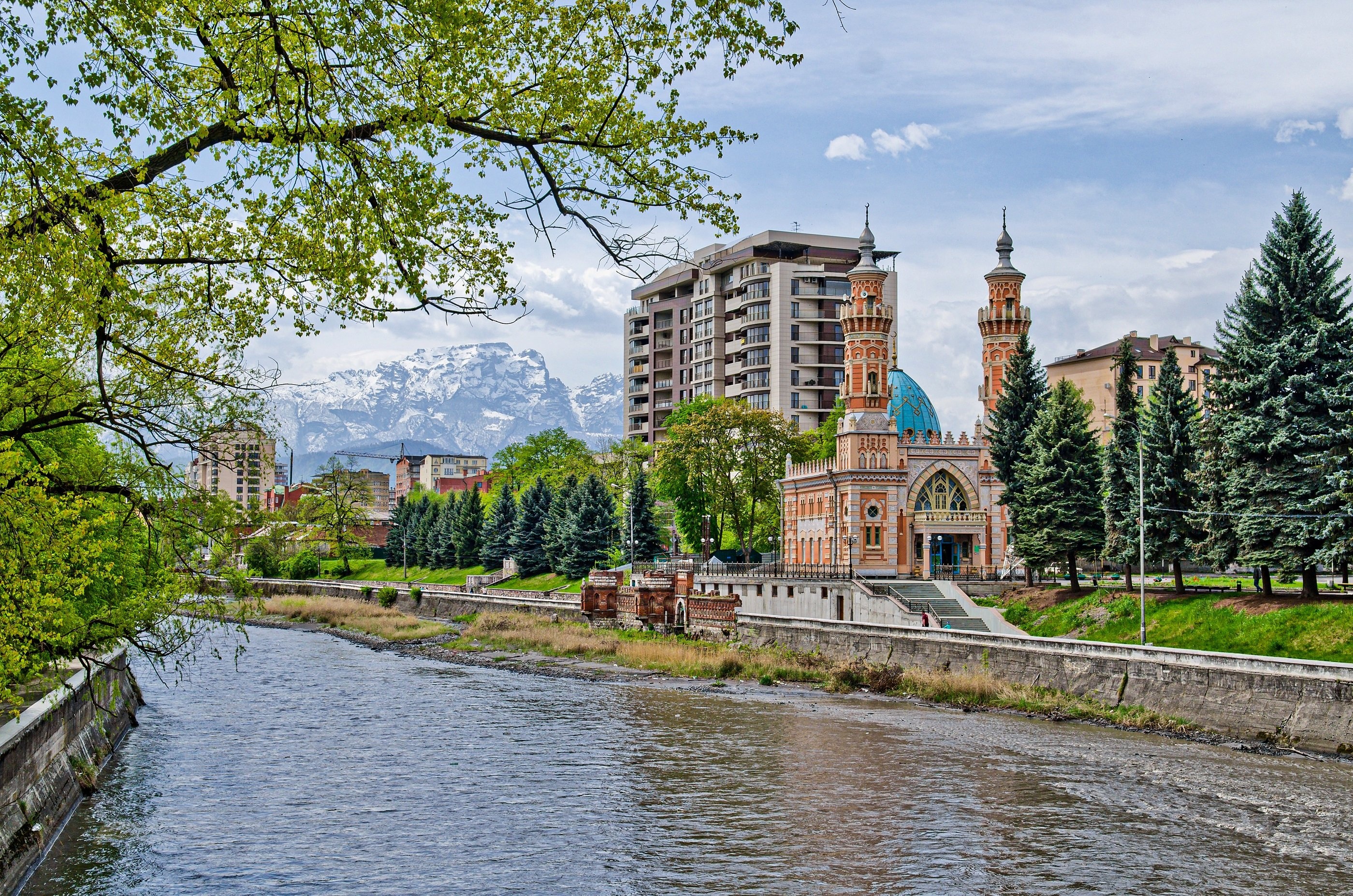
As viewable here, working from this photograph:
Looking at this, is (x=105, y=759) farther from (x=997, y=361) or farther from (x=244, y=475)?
(x=997, y=361)

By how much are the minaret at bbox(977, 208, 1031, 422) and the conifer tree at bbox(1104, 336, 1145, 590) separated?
1717 centimetres

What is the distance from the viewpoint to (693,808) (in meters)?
24.8

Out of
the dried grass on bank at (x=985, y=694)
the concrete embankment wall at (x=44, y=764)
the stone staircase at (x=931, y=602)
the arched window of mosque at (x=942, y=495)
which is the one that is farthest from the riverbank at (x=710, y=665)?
the concrete embankment wall at (x=44, y=764)

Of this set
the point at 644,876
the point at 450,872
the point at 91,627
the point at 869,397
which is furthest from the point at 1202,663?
the point at 869,397

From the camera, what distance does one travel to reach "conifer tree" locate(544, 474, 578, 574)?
90.9m

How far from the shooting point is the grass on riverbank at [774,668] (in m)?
36.8

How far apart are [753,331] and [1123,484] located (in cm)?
7152

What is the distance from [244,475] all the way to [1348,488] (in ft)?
123

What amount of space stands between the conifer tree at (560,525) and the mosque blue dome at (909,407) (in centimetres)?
2636

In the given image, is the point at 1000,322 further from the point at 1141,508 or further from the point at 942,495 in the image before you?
the point at 1141,508

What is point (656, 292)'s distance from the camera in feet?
472

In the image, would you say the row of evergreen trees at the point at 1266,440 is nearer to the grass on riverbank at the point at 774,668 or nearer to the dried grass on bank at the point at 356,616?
the grass on riverbank at the point at 774,668

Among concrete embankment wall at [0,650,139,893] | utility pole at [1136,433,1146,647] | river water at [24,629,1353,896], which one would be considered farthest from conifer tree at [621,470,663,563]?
concrete embankment wall at [0,650,139,893]

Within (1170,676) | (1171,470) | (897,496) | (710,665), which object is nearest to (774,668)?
(710,665)
